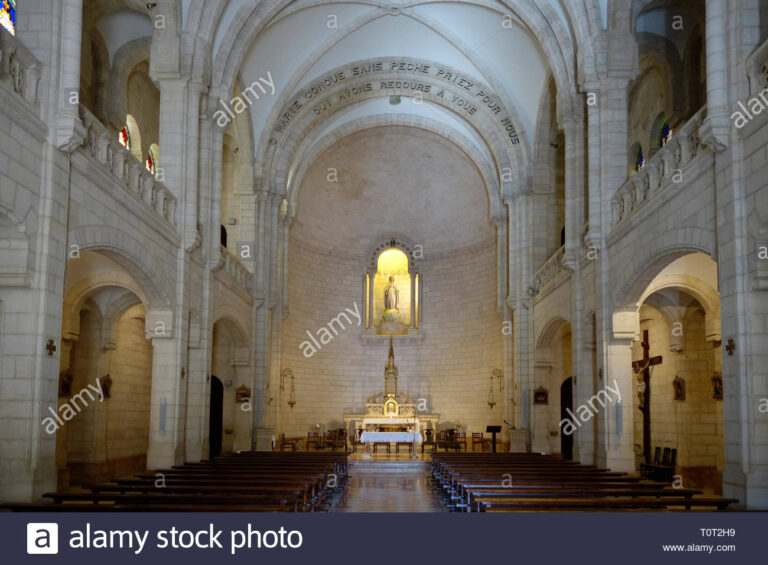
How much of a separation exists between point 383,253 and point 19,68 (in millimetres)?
24272

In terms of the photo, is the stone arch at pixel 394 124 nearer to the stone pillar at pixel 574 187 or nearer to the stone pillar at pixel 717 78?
the stone pillar at pixel 574 187

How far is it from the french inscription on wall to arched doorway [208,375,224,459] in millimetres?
8730

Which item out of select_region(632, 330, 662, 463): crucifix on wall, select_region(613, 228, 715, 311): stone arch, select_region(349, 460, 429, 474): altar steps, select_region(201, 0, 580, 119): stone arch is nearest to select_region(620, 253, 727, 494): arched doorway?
select_region(632, 330, 662, 463): crucifix on wall

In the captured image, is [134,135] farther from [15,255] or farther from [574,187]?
[15,255]

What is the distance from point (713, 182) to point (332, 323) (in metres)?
22.7

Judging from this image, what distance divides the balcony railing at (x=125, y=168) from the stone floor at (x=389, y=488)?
663cm

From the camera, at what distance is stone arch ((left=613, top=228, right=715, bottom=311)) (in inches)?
460

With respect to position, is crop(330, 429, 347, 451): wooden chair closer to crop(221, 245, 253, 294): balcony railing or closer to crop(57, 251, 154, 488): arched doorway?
crop(221, 245, 253, 294): balcony railing

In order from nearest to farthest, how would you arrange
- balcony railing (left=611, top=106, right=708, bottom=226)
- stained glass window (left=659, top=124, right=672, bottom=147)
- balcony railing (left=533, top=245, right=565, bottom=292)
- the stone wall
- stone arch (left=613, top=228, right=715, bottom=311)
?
stone arch (left=613, top=228, right=715, bottom=311)
balcony railing (left=611, top=106, right=708, bottom=226)
stained glass window (left=659, top=124, right=672, bottom=147)
balcony railing (left=533, top=245, right=565, bottom=292)
the stone wall

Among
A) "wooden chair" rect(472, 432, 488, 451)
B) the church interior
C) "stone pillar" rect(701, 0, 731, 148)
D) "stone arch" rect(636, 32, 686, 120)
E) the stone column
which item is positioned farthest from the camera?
"wooden chair" rect(472, 432, 488, 451)

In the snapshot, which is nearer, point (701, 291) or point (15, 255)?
point (15, 255)

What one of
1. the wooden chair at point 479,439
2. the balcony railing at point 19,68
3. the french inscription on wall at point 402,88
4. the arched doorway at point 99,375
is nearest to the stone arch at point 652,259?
the balcony railing at point 19,68

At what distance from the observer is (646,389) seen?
1891 cm

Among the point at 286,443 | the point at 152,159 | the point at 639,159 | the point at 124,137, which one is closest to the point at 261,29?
the point at 124,137
